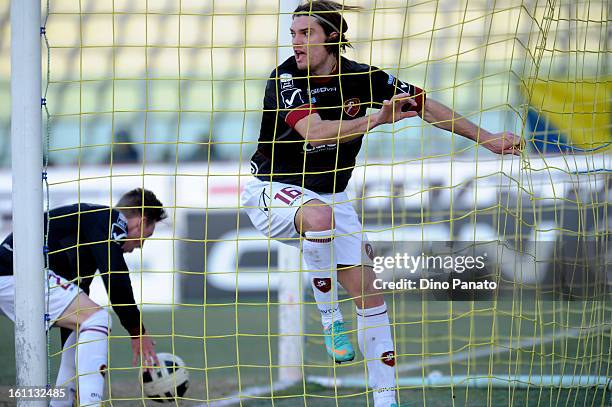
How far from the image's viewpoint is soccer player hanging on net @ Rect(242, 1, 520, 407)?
4.30 m

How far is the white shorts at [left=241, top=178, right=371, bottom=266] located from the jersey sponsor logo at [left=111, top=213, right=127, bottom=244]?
0.65 m

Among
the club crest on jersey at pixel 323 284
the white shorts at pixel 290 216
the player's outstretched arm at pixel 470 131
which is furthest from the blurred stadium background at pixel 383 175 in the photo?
the club crest on jersey at pixel 323 284

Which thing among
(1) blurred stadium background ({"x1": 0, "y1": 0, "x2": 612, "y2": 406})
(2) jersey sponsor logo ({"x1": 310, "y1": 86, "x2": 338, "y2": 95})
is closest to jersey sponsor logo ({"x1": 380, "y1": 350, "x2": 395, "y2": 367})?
(1) blurred stadium background ({"x1": 0, "y1": 0, "x2": 612, "y2": 406})

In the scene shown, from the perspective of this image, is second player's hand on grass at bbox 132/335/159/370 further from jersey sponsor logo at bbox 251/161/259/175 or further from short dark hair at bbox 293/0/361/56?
short dark hair at bbox 293/0/361/56

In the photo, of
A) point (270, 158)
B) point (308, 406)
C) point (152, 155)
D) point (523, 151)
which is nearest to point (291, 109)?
point (270, 158)

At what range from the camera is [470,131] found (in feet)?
14.5

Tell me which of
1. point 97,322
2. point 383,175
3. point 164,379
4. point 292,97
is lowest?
point 164,379

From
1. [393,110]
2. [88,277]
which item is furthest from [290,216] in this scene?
[88,277]

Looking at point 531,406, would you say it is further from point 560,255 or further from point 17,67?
point 17,67

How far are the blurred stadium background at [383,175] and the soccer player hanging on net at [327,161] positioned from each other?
0.16 metres

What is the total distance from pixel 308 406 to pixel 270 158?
153 cm

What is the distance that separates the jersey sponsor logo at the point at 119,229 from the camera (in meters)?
4.55

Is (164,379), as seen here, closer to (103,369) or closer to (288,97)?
(103,369)

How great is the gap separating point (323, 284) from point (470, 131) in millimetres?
1059
